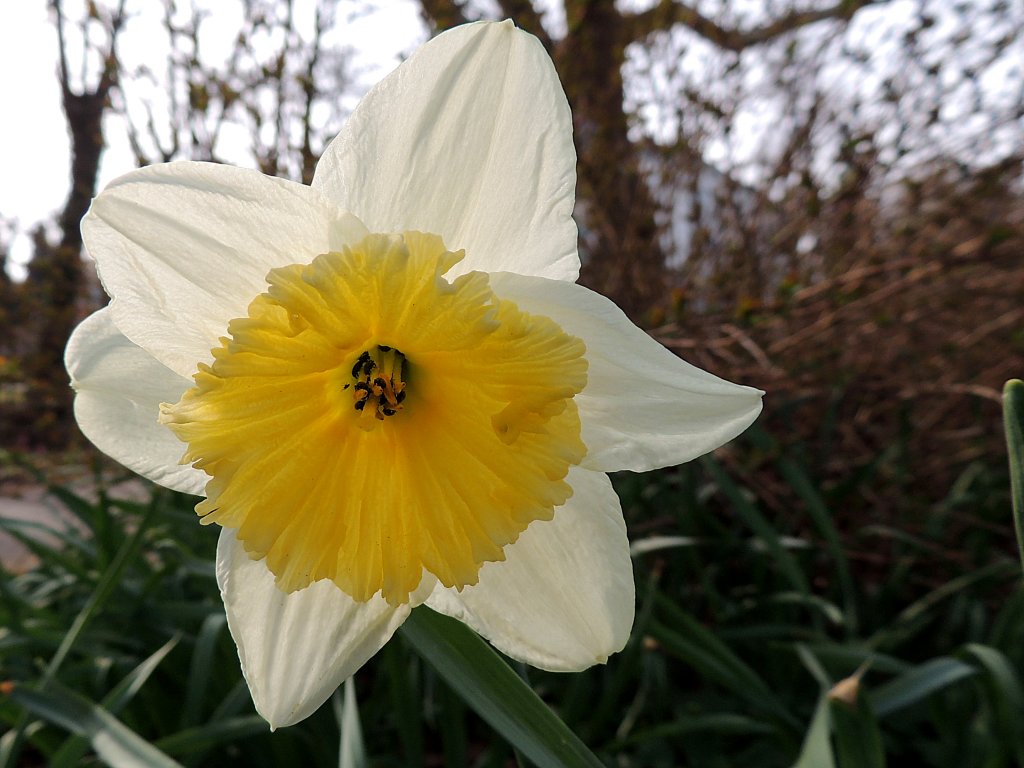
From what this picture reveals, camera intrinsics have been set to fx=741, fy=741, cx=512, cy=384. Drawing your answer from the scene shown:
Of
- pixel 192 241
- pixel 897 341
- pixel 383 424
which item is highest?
pixel 192 241

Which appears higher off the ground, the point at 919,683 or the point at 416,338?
the point at 416,338

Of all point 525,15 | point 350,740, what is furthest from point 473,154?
point 525,15

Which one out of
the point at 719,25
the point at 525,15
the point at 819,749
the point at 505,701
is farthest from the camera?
the point at 719,25

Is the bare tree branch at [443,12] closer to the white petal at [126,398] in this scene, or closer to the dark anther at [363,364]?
the dark anther at [363,364]

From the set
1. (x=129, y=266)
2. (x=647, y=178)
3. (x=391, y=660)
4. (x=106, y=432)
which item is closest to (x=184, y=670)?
(x=391, y=660)

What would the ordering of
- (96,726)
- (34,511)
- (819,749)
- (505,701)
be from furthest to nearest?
(34,511), (96,726), (819,749), (505,701)

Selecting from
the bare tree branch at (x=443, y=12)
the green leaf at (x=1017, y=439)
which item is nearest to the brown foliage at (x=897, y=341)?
the bare tree branch at (x=443, y=12)

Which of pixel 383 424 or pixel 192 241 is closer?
pixel 192 241

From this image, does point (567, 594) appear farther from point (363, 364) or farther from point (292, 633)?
point (363, 364)
